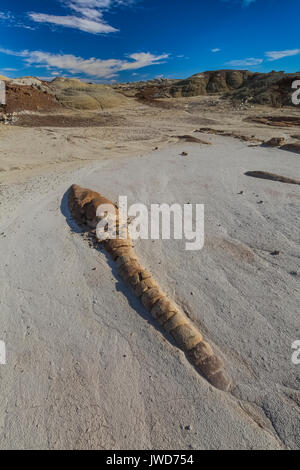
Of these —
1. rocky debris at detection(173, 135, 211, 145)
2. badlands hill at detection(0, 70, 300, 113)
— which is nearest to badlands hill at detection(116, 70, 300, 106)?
badlands hill at detection(0, 70, 300, 113)

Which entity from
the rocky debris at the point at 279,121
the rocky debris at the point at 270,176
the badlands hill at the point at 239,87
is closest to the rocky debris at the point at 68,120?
the rocky debris at the point at 279,121

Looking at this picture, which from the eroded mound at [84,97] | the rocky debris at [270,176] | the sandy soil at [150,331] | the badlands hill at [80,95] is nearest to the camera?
the sandy soil at [150,331]

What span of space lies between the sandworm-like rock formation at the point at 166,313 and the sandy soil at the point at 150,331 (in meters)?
0.08

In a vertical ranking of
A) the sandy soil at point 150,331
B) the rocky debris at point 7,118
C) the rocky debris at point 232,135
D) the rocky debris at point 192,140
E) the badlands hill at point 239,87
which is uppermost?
the badlands hill at point 239,87

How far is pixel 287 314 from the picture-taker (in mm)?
2414

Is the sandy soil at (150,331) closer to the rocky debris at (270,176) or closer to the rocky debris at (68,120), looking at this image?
the rocky debris at (270,176)

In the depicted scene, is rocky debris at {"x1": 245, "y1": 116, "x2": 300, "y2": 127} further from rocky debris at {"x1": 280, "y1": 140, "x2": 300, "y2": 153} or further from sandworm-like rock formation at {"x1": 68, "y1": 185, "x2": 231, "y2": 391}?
sandworm-like rock formation at {"x1": 68, "y1": 185, "x2": 231, "y2": 391}

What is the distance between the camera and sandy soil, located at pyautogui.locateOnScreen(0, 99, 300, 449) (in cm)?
171

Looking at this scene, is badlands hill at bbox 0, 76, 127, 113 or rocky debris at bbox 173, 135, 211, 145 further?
badlands hill at bbox 0, 76, 127, 113

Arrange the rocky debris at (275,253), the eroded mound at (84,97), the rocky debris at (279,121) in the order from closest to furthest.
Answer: the rocky debris at (275,253)
the rocky debris at (279,121)
the eroded mound at (84,97)

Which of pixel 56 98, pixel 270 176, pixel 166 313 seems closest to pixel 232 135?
pixel 270 176

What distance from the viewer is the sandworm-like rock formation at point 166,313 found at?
201 cm

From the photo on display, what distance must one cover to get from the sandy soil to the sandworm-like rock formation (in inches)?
3.0
